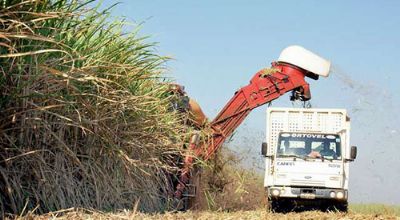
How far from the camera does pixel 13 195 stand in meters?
6.68

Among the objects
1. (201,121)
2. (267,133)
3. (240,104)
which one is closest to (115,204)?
(201,121)

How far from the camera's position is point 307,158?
18.3 meters

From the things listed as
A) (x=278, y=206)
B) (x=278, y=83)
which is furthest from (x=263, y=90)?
(x=278, y=206)

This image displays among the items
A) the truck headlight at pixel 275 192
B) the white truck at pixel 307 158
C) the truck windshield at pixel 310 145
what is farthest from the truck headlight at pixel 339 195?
the truck headlight at pixel 275 192

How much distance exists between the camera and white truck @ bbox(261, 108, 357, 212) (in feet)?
59.7

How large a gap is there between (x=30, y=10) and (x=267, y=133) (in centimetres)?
1321

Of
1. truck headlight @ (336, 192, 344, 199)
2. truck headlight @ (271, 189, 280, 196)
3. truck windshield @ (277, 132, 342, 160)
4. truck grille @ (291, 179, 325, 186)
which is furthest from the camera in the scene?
truck windshield @ (277, 132, 342, 160)

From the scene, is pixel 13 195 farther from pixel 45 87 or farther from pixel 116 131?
pixel 116 131

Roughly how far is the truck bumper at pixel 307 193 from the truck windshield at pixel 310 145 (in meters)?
0.82

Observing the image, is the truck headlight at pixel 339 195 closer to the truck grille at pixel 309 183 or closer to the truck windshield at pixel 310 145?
the truck grille at pixel 309 183

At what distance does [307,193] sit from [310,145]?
1.21 m

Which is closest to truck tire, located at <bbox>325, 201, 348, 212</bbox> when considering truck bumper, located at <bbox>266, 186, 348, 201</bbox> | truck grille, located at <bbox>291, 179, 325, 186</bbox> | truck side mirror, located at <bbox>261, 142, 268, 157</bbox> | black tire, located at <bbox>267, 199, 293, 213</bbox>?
truck bumper, located at <bbox>266, 186, 348, 201</bbox>

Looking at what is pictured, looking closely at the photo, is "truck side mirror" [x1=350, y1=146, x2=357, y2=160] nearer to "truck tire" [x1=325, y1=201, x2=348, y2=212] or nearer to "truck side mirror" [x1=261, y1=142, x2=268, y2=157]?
"truck tire" [x1=325, y1=201, x2=348, y2=212]

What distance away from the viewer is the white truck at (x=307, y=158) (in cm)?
1820
